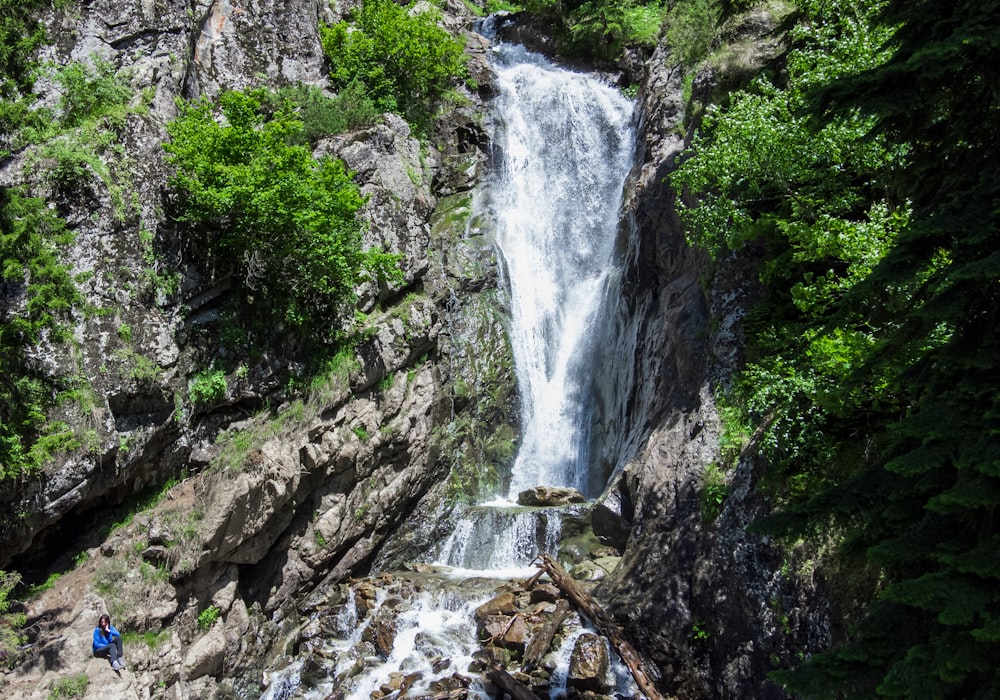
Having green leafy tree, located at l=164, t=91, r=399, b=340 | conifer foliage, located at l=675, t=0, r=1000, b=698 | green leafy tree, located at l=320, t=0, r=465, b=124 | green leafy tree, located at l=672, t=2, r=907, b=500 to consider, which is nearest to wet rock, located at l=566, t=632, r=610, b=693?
green leafy tree, located at l=672, t=2, r=907, b=500

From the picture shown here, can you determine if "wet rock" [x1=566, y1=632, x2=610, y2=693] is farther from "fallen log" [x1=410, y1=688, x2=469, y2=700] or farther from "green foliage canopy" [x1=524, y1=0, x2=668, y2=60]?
"green foliage canopy" [x1=524, y1=0, x2=668, y2=60]

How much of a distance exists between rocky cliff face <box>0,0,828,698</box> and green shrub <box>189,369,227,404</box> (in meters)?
0.18

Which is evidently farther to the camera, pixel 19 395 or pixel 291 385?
pixel 291 385

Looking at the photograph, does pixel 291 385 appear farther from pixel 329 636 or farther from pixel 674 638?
pixel 674 638

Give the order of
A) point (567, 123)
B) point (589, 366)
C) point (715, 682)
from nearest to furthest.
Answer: point (715, 682) → point (589, 366) → point (567, 123)

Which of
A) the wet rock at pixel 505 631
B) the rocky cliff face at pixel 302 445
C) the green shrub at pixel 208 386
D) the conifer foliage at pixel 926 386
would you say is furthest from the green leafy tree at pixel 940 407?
the green shrub at pixel 208 386

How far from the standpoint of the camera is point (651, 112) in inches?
774

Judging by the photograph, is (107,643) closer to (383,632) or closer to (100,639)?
(100,639)

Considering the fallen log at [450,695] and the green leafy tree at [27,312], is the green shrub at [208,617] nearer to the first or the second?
the green leafy tree at [27,312]

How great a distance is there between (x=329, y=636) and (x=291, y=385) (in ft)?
17.4

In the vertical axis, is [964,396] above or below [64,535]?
above

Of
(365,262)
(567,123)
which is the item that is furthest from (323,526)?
(567,123)

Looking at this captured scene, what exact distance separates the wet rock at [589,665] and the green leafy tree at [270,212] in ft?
29.0

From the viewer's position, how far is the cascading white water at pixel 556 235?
61.4 ft
